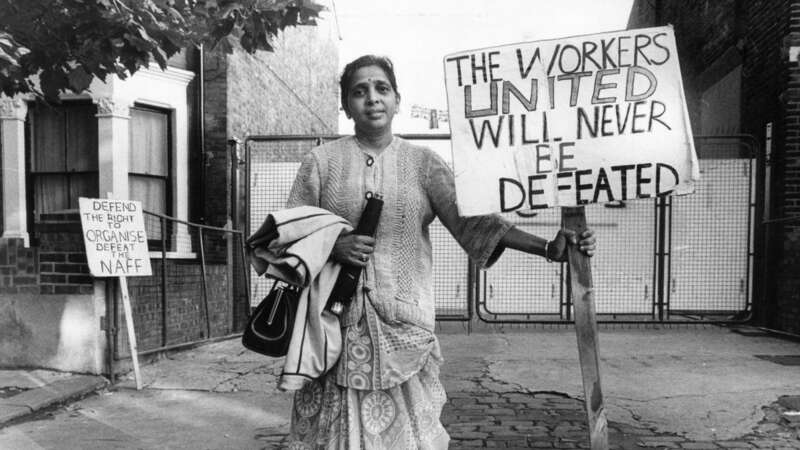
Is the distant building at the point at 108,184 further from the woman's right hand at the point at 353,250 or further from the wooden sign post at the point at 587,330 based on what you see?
the wooden sign post at the point at 587,330

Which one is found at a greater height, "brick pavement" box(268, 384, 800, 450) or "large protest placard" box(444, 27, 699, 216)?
"large protest placard" box(444, 27, 699, 216)

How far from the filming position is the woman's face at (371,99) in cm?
229

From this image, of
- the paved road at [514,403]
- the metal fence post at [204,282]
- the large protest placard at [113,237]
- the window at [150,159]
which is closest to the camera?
the paved road at [514,403]

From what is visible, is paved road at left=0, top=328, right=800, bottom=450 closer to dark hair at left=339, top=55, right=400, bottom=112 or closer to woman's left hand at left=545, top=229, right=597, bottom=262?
woman's left hand at left=545, top=229, right=597, bottom=262

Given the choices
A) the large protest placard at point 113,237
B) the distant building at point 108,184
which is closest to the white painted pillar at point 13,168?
the distant building at point 108,184

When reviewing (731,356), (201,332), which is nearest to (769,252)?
(731,356)

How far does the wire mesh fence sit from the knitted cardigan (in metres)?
4.49

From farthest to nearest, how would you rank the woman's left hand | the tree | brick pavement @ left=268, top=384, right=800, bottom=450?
brick pavement @ left=268, top=384, right=800, bottom=450, the tree, the woman's left hand

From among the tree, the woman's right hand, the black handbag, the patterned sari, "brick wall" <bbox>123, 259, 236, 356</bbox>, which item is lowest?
"brick wall" <bbox>123, 259, 236, 356</bbox>

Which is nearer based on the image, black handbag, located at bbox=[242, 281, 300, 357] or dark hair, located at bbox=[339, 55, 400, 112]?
black handbag, located at bbox=[242, 281, 300, 357]

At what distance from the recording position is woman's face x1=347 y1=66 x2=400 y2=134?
90.1 inches

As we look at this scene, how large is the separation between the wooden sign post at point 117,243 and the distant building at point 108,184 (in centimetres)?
25

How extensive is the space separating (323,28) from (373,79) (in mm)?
15855

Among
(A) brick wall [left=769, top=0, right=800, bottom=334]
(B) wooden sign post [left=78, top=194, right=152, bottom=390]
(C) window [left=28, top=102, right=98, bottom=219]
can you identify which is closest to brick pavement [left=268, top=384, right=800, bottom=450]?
(B) wooden sign post [left=78, top=194, right=152, bottom=390]
